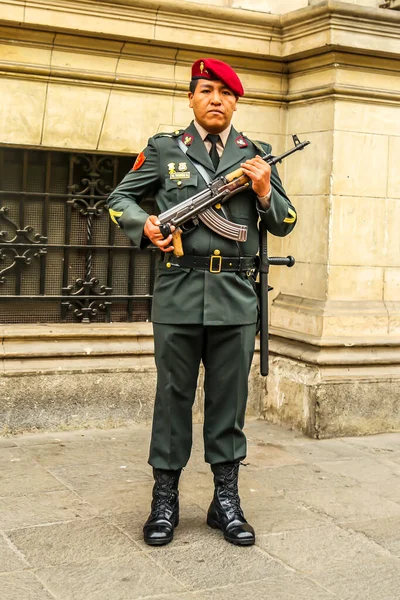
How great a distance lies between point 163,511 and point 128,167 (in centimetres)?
310

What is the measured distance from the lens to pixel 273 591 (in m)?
3.84

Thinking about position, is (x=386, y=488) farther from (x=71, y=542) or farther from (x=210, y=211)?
(x=210, y=211)

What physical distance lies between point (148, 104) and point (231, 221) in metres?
2.48

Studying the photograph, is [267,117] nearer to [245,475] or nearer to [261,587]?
[245,475]

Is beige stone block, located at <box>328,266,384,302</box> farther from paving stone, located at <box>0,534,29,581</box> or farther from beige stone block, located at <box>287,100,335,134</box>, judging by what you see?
paving stone, located at <box>0,534,29,581</box>

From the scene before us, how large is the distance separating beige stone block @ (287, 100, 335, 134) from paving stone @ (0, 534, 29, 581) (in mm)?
3690

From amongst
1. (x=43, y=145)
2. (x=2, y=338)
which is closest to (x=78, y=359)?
(x=2, y=338)

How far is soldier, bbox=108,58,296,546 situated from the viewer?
4.37 metres

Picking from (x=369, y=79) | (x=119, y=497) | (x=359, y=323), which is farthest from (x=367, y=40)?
(x=119, y=497)

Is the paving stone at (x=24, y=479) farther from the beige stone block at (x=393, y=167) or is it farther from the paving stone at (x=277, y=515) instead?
the beige stone block at (x=393, y=167)

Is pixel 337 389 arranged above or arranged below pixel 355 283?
below

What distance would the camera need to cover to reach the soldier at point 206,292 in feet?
14.3

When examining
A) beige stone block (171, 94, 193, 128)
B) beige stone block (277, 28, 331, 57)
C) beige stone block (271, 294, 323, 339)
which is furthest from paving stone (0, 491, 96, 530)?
beige stone block (277, 28, 331, 57)

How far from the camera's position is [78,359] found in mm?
6574
